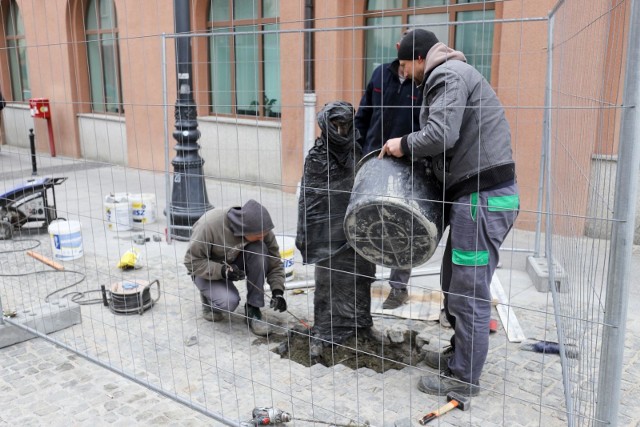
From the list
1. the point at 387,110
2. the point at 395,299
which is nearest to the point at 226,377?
the point at 395,299

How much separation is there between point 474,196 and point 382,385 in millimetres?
1207

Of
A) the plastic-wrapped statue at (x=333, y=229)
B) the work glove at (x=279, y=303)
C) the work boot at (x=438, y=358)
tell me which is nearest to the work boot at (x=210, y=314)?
the work glove at (x=279, y=303)

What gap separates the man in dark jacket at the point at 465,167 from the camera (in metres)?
2.81

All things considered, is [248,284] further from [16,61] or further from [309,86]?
[16,61]

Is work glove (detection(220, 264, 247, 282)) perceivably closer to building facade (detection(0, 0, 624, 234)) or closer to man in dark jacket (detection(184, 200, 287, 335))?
man in dark jacket (detection(184, 200, 287, 335))

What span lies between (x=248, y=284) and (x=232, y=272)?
166mm

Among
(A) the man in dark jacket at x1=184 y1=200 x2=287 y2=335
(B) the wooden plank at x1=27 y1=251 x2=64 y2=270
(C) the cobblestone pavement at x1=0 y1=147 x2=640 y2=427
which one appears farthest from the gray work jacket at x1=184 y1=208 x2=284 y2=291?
(B) the wooden plank at x1=27 y1=251 x2=64 y2=270

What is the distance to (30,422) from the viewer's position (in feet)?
A: 10.3

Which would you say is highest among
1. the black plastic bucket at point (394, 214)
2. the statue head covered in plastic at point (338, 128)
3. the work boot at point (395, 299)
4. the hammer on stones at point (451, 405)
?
the statue head covered in plastic at point (338, 128)

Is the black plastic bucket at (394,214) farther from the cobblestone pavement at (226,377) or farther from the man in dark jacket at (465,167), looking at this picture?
the cobblestone pavement at (226,377)

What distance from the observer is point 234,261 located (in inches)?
172

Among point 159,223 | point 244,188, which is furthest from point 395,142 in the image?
point 244,188

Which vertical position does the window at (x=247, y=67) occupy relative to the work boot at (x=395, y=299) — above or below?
above

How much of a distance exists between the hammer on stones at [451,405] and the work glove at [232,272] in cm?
171
